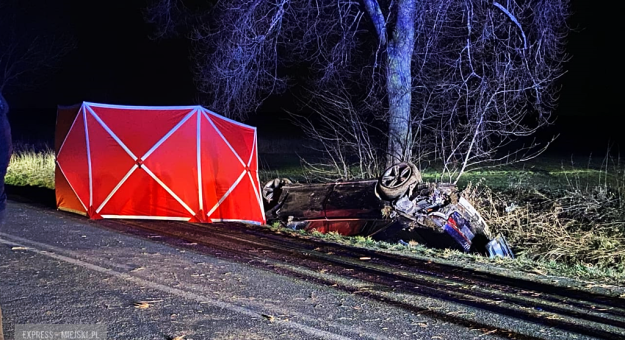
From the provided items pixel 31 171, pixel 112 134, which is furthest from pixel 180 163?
pixel 31 171

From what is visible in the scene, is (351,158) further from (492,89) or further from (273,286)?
(273,286)

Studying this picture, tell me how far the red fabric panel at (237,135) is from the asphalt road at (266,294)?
3.02 meters

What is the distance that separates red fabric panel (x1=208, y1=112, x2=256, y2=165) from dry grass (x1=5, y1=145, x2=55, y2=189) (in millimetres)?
5598

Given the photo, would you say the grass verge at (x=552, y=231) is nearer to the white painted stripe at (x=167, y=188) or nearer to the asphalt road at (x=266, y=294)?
the asphalt road at (x=266, y=294)

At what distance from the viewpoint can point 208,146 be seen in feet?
37.2

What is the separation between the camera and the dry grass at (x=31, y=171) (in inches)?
621

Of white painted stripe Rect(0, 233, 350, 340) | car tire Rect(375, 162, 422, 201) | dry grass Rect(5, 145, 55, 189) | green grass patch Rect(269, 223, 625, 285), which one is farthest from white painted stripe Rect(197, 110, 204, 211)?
dry grass Rect(5, 145, 55, 189)

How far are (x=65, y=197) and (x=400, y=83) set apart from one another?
7.77 meters

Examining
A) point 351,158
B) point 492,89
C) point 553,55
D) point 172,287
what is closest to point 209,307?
point 172,287

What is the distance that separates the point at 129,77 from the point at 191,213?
3958 cm

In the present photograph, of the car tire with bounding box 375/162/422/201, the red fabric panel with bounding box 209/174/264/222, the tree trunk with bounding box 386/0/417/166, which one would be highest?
the tree trunk with bounding box 386/0/417/166

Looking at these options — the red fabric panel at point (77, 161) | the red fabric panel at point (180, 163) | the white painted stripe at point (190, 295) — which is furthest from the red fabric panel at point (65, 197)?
the white painted stripe at point (190, 295)

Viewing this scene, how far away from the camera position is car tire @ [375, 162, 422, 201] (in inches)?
436

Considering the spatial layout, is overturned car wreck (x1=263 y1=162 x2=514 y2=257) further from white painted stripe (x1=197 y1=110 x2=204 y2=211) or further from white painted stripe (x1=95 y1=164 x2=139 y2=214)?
white painted stripe (x1=95 y1=164 x2=139 y2=214)
